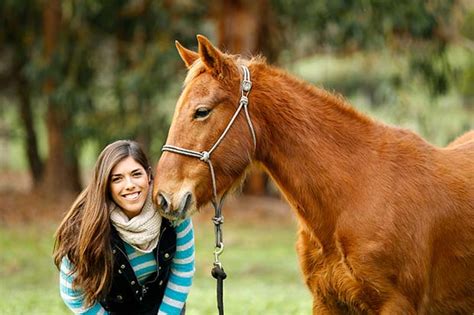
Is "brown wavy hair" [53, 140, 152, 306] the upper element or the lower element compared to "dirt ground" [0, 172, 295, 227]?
upper

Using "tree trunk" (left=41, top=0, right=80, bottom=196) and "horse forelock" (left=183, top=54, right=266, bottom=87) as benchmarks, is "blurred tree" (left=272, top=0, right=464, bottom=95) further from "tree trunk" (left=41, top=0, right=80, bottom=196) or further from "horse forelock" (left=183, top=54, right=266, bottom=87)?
"horse forelock" (left=183, top=54, right=266, bottom=87)

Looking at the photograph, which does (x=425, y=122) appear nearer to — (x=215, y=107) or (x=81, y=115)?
(x=81, y=115)

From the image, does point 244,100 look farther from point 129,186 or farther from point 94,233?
point 94,233

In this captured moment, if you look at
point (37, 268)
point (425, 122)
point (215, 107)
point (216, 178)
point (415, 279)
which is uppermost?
point (215, 107)

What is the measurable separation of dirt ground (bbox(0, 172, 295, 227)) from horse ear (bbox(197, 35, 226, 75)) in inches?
524

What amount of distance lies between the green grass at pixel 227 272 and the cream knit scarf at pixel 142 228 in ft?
13.4

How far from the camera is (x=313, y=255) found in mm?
5113

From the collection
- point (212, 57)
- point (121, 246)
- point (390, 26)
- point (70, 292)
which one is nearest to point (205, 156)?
point (212, 57)

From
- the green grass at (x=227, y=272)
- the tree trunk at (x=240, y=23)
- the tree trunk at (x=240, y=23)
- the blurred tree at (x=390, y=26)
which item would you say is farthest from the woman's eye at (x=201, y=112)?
the tree trunk at (x=240, y=23)

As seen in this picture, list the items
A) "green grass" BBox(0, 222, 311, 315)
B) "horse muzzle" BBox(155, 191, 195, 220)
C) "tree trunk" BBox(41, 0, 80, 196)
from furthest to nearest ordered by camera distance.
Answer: "tree trunk" BBox(41, 0, 80, 196), "green grass" BBox(0, 222, 311, 315), "horse muzzle" BBox(155, 191, 195, 220)

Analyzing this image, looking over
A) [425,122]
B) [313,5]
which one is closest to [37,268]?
[313,5]

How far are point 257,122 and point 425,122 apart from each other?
13866 millimetres

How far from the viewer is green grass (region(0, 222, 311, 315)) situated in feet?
31.3

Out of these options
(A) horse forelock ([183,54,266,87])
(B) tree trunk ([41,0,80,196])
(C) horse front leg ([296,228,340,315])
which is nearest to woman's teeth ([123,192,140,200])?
(A) horse forelock ([183,54,266,87])
